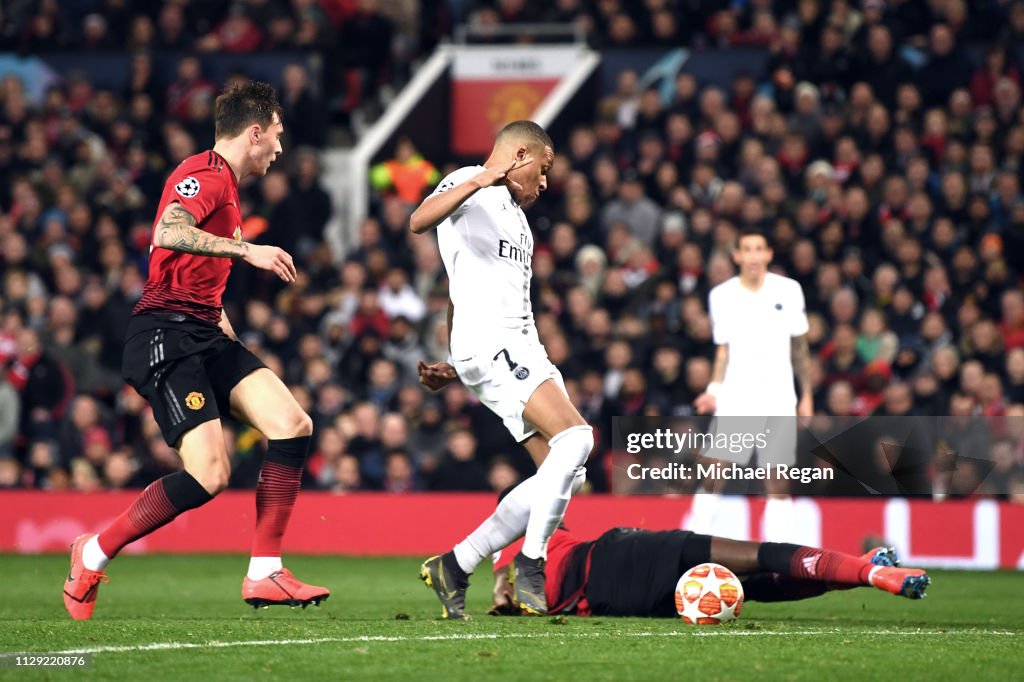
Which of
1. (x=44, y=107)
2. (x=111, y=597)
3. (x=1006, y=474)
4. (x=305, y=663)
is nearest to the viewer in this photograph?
(x=305, y=663)

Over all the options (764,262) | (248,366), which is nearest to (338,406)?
(764,262)

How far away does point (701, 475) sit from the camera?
10680 mm

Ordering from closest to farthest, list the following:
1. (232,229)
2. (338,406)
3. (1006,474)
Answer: (232,229) < (1006,474) < (338,406)

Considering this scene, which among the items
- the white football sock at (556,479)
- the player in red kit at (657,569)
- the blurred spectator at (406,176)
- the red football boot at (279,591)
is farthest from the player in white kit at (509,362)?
the blurred spectator at (406,176)

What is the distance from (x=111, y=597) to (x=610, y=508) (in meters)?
5.00

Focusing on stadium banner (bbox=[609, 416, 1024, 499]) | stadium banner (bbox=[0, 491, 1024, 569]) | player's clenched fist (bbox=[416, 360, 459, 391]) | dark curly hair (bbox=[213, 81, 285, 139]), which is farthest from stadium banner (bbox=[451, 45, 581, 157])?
player's clenched fist (bbox=[416, 360, 459, 391])

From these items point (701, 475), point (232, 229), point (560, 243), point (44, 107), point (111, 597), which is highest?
point (44, 107)

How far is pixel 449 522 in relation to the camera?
1379 cm

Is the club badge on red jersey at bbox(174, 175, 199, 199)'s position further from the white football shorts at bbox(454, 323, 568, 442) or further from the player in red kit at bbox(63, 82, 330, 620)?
the white football shorts at bbox(454, 323, 568, 442)

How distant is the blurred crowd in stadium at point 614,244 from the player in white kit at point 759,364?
333 centimetres

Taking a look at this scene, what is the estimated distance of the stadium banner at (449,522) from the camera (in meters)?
12.9

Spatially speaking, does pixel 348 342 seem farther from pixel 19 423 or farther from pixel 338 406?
pixel 19 423

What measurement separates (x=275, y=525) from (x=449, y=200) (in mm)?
1694

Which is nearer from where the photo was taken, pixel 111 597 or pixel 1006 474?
pixel 111 597
